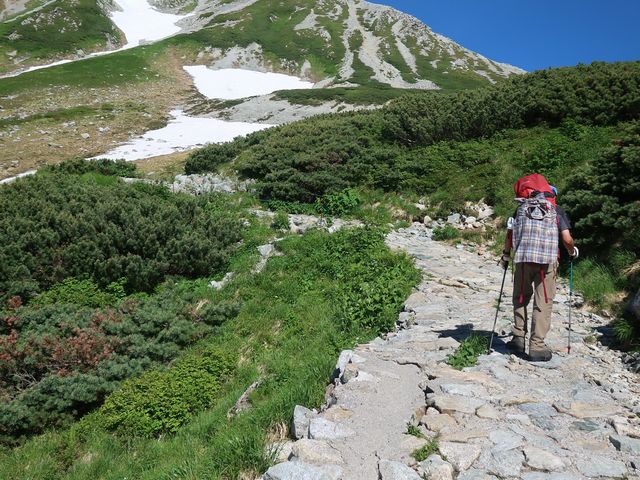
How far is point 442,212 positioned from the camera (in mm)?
14211

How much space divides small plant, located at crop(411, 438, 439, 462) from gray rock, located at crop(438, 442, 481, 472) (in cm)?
5

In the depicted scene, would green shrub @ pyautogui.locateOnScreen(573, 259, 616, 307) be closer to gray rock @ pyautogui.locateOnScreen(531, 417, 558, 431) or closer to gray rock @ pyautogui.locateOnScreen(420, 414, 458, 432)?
gray rock @ pyautogui.locateOnScreen(531, 417, 558, 431)

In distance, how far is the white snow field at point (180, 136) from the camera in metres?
32.8

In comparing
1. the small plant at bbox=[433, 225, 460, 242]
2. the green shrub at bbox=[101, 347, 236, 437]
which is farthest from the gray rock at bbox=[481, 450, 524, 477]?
the small plant at bbox=[433, 225, 460, 242]

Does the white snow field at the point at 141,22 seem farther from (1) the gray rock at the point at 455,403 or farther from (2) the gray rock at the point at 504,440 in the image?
(2) the gray rock at the point at 504,440

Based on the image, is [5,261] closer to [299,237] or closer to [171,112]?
[299,237]

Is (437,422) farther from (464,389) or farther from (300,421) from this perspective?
(300,421)

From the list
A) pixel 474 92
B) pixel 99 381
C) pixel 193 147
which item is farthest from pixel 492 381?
pixel 193 147

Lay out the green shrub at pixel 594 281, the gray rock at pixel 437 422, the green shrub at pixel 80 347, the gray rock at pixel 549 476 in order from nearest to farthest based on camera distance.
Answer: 1. the gray rock at pixel 549 476
2. the gray rock at pixel 437 422
3. the green shrub at pixel 80 347
4. the green shrub at pixel 594 281

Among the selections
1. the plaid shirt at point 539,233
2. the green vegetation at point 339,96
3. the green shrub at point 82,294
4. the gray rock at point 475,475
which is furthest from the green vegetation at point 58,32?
the gray rock at point 475,475

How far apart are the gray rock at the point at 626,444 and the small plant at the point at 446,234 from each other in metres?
8.96

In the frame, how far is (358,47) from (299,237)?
96.5 meters

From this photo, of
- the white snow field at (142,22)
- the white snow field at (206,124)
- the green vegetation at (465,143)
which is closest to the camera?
the green vegetation at (465,143)

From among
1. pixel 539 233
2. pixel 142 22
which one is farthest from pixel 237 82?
pixel 539 233
